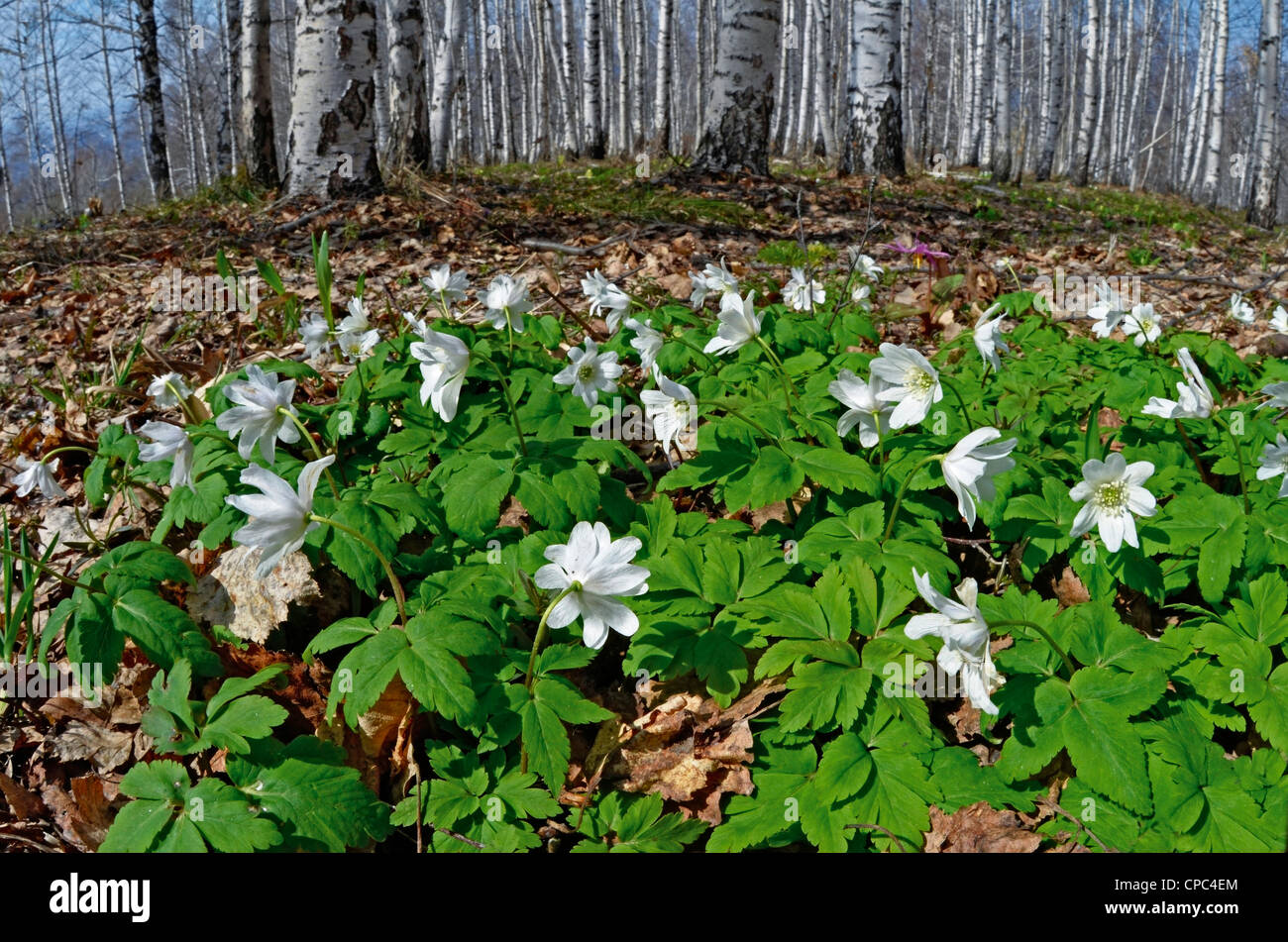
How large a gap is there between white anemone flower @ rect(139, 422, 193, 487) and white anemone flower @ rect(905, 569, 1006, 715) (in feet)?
6.71

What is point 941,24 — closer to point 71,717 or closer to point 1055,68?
point 1055,68

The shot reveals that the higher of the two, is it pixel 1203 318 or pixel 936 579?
pixel 1203 318

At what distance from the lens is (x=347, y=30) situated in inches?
290

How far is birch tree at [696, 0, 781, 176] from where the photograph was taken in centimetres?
876

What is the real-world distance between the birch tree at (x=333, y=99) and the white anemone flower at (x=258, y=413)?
19.2 ft

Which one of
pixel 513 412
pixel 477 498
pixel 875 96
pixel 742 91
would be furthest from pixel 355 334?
pixel 875 96

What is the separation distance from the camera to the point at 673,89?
27172mm

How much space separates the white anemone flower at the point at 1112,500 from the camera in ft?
6.59

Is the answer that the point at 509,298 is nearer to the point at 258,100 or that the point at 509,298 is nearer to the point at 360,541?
the point at 360,541

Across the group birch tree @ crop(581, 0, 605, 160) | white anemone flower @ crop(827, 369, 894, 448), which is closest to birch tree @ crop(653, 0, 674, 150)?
birch tree @ crop(581, 0, 605, 160)

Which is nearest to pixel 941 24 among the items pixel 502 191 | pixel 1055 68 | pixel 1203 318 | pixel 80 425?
pixel 1055 68

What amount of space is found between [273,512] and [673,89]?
93.6ft
